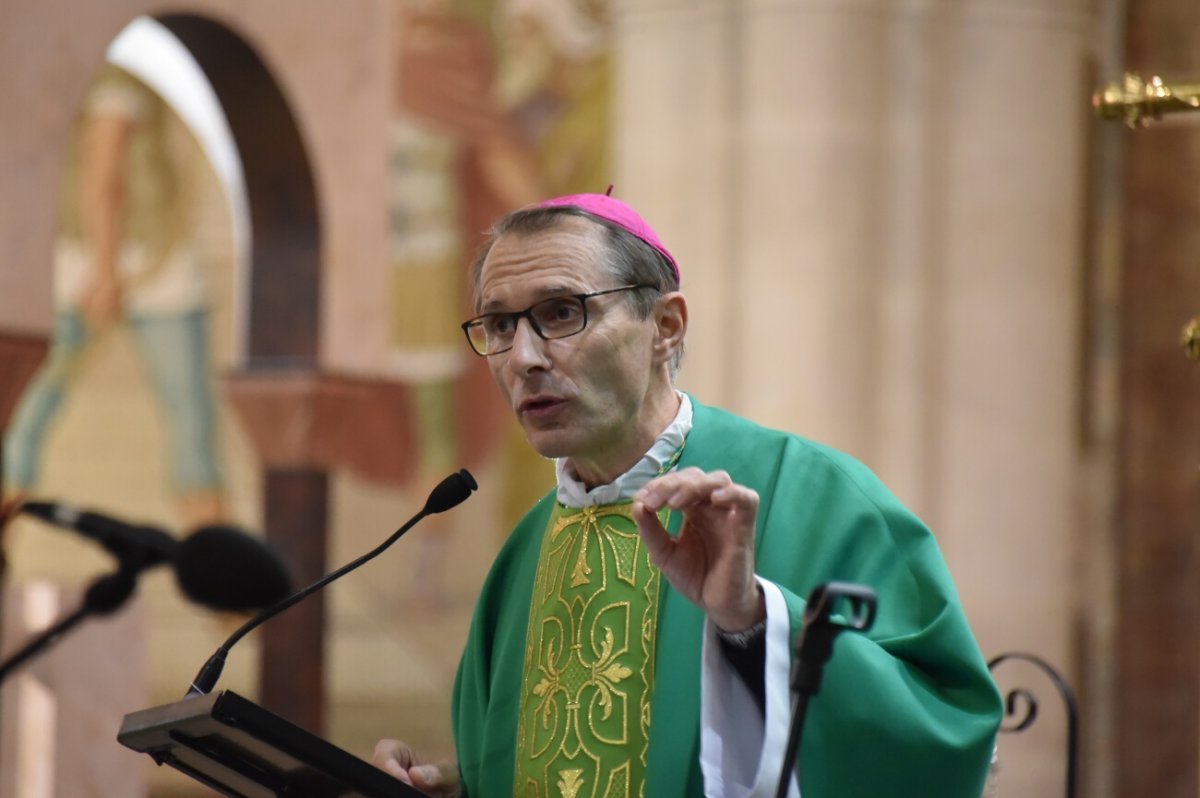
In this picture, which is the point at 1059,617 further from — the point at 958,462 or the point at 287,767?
the point at 287,767

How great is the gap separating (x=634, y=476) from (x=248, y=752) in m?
0.95

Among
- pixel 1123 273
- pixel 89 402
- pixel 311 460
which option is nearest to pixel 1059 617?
pixel 1123 273

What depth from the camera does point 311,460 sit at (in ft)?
23.6

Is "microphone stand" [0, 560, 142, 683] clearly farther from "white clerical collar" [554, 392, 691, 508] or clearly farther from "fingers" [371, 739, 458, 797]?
"white clerical collar" [554, 392, 691, 508]

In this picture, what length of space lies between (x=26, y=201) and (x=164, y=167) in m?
6.09

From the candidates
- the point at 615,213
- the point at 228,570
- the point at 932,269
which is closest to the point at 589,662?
the point at 228,570

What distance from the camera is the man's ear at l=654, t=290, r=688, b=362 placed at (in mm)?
3184

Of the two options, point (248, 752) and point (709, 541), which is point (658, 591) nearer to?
point (709, 541)

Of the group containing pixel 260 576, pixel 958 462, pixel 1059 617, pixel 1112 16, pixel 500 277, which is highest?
pixel 1112 16

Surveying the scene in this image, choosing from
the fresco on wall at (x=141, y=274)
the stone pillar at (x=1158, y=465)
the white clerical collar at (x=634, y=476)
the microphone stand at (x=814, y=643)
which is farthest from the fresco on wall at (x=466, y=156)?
the microphone stand at (x=814, y=643)

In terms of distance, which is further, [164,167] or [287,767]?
[164,167]

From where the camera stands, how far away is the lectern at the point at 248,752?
234 centimetres

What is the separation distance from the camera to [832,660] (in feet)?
8.72

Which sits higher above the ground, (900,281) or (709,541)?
(900,281)
